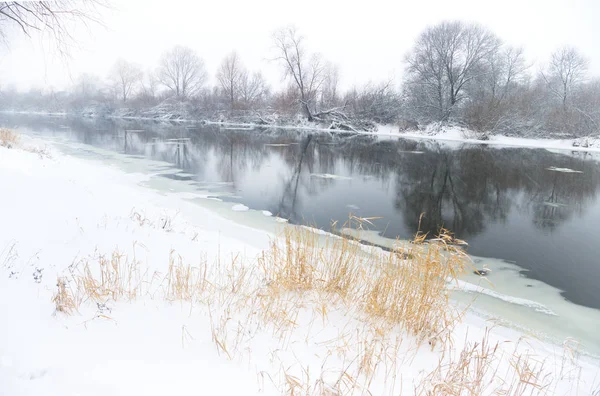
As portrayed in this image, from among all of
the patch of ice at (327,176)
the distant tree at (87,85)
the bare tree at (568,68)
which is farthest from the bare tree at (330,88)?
the distant tree at (87,85)

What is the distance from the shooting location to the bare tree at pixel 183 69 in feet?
217

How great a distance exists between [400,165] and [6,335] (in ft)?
50.7

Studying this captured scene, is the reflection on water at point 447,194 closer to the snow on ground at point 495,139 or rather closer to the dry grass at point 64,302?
the dry grass at point 64,302

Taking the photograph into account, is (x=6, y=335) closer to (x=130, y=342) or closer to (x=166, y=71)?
(x=130, y=342)

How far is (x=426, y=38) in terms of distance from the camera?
A: 38219mm

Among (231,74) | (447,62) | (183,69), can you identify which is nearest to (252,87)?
(231,74)

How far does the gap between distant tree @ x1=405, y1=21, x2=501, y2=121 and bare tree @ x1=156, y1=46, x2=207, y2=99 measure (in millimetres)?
42735

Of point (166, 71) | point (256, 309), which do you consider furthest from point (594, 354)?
point (166, 71)

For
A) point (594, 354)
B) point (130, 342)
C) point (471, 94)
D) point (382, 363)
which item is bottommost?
point (594, 354)

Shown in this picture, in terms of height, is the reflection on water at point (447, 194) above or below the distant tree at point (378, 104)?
below

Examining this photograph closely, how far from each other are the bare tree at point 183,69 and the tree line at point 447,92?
10240mm

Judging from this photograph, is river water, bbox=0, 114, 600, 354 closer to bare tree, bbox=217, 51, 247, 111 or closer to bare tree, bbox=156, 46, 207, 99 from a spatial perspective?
bare tree, bbox=217, 51, 247, 111

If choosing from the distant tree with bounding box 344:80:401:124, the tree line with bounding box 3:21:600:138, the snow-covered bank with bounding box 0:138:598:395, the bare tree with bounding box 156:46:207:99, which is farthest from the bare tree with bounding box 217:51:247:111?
the snow-covered bank with bounding box 0:138:598:395

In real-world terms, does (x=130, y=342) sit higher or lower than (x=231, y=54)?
lower
